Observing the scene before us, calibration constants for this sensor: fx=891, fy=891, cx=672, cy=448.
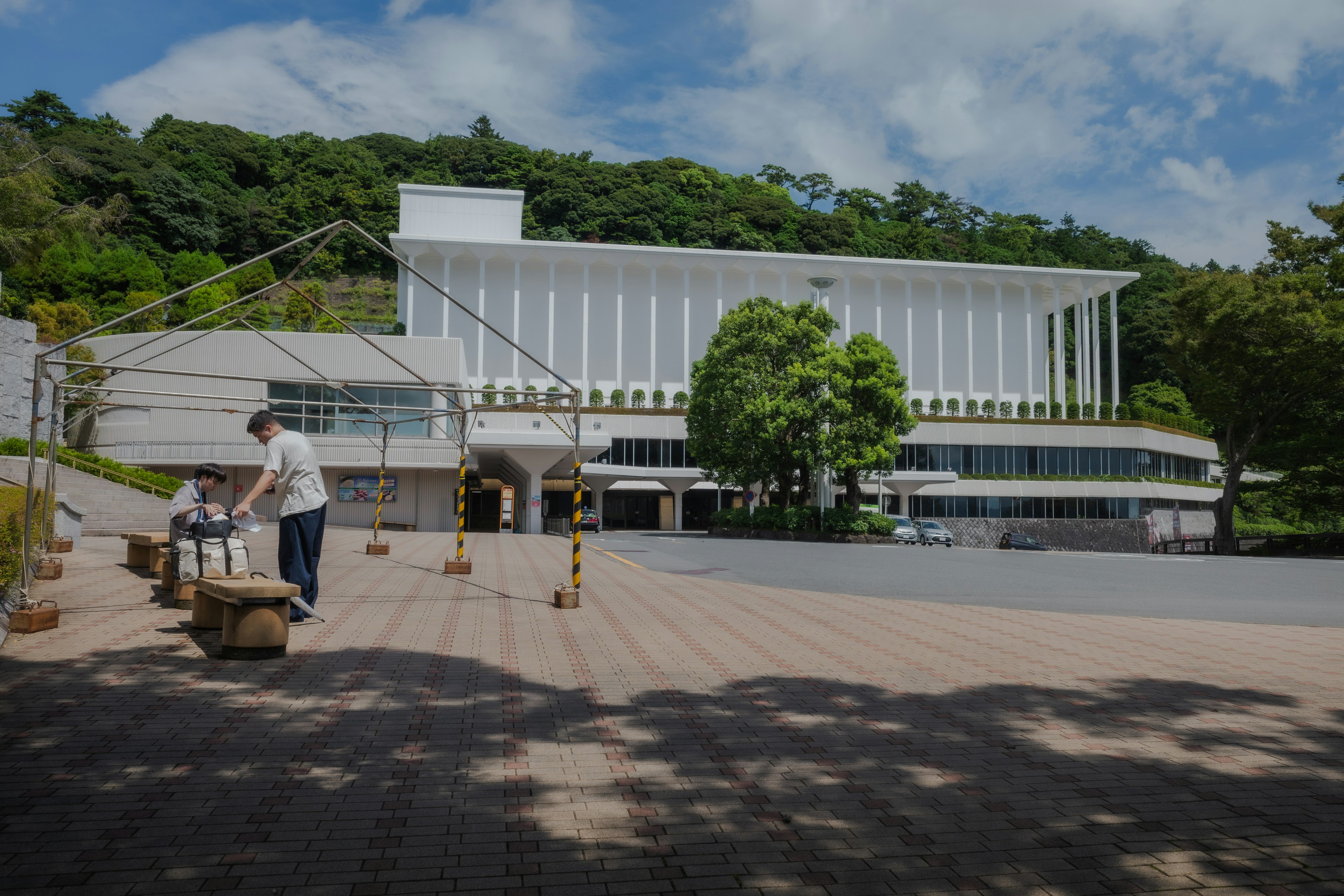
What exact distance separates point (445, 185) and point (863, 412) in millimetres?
63178

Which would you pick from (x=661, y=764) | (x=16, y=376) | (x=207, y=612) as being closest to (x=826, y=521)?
(x=16, y=376)

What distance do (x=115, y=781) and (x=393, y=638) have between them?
13.7ft

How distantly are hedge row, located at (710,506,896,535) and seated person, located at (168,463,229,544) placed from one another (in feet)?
96.8

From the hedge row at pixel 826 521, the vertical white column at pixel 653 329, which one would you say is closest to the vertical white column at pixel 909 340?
the vertical white column at pixel 653 329

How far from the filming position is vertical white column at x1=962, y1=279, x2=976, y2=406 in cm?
7331

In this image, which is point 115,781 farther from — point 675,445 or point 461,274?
point 461,274

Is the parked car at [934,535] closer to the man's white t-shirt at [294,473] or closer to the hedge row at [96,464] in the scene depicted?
the hedge row at [96,464]

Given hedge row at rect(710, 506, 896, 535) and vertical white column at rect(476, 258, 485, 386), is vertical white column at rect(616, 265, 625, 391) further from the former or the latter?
hedge row at rect(710, 506, 896, 535)

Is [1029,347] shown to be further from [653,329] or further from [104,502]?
[104,502]

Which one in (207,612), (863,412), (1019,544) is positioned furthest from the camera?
(1019,544)

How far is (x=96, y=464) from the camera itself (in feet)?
93.5

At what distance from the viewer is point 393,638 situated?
8289 mm

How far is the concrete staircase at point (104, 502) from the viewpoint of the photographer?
23.8 meters

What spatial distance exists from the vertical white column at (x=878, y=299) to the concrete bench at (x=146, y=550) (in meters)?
63.9
